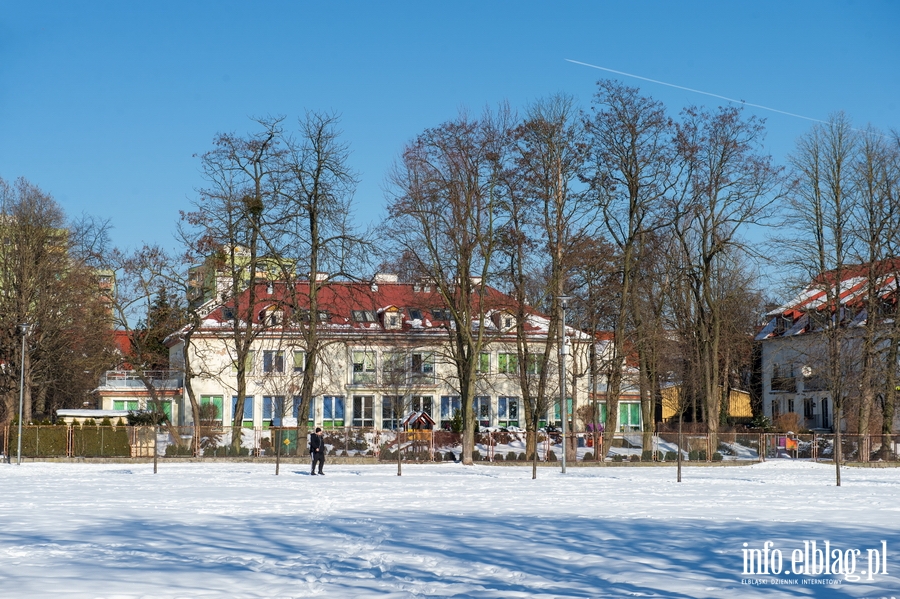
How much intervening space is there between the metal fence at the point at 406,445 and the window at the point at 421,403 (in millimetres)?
14975

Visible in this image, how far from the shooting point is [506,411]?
6825 cm

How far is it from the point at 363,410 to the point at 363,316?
A: 20.7 feet

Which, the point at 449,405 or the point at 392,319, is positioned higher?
the point at 392,319

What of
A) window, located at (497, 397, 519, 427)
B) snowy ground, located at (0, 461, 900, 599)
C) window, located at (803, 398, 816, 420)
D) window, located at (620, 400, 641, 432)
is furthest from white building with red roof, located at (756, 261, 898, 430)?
snowy ground, located at (0, 461, 900, 599)

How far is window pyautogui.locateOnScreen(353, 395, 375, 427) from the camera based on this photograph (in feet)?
222

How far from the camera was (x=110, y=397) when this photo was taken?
255 feet

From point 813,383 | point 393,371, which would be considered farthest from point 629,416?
point 393,371

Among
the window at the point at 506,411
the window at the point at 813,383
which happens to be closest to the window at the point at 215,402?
the window at the point at 506,411

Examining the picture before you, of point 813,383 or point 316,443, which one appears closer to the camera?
point 316,443

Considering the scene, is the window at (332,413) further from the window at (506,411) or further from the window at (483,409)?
the window at (506,411)

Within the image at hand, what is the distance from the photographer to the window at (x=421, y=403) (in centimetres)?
6750

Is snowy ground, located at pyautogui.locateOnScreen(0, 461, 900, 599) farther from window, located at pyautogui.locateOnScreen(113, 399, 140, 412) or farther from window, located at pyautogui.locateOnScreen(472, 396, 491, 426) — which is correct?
window, located at pyautogui.locateOnScreen(113, 399, 140, 412)

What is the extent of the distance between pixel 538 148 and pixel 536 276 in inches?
229

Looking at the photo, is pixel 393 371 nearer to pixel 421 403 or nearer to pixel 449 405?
pixel 421 403
